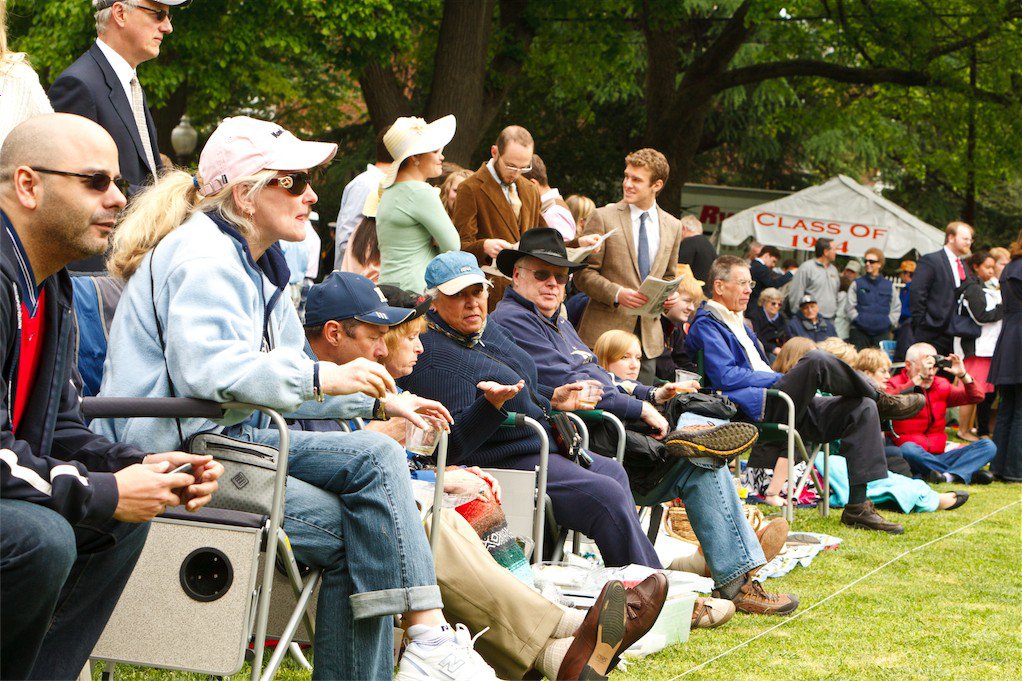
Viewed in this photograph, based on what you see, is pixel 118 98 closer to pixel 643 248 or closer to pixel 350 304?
pixel 350 304

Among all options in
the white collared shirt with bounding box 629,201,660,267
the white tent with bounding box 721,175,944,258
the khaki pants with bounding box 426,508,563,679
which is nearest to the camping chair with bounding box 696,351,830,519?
the white collared shirt with bounding box 629,201,660,267

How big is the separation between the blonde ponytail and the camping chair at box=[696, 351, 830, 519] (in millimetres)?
4586

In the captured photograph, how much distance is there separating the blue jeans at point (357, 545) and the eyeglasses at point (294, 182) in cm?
72

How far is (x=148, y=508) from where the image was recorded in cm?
274

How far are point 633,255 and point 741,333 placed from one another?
34.1 inches

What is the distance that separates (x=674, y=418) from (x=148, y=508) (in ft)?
13.2

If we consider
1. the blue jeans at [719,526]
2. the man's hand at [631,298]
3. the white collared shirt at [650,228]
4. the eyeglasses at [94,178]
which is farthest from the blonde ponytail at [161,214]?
the white collared shirt at [650,228]

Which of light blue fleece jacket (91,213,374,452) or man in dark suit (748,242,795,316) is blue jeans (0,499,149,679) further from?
man in dark suit (748,242,795,316)

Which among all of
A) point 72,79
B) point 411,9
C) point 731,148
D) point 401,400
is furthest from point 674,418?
point 731,148

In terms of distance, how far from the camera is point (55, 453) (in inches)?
116

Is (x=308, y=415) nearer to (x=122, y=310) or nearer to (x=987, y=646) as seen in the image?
(x=122, y=310)

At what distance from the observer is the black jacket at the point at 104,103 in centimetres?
435

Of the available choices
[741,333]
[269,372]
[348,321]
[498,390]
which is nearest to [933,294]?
[741,333]

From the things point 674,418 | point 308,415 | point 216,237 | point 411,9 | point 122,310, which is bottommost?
point 674,418
